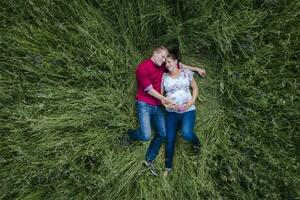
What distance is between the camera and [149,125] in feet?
12.9

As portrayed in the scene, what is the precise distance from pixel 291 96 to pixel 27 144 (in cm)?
235

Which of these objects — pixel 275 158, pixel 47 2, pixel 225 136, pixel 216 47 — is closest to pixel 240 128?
pixel 225 136

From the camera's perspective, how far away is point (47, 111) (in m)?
3.91

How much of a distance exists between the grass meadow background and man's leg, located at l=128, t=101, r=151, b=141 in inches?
5.6

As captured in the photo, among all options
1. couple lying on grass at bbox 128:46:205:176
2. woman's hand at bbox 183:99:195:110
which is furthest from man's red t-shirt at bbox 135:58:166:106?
woman's hand at bbox 183:99:195:110

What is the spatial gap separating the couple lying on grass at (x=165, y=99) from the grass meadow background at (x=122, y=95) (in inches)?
7.8

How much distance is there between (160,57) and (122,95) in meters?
0.54

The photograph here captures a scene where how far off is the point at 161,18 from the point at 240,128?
123 centimetres

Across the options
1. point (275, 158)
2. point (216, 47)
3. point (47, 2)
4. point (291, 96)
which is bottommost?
point (275, 158)

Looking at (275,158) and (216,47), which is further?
(216,47)

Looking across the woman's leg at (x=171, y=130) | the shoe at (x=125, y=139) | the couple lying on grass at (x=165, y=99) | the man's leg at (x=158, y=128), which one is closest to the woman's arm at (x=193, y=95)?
the couple lying on grass at (x=165, y=99)

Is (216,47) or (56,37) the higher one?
(56,37)

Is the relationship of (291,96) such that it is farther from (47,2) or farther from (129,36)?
(47,2)

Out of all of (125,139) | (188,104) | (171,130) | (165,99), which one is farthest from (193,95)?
(125,139)
